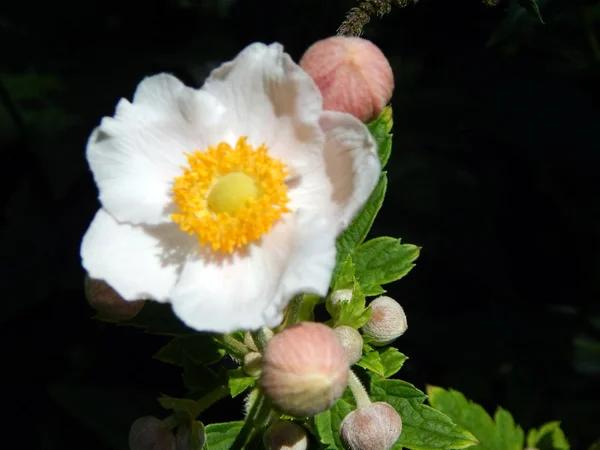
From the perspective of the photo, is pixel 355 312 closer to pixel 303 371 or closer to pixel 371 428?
pixel 371 428

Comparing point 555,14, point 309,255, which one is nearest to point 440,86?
point 555,14

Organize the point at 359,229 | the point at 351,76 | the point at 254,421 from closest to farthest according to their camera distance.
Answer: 1. the point at 351,76
2. the point at 254,421
3. the point at 359,229

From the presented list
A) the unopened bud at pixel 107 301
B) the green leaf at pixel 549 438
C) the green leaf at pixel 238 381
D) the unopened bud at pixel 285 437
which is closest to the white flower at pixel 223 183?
the unopened bud at pixel 107 301

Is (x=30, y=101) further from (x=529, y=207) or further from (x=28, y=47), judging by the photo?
(x=529, y=207)

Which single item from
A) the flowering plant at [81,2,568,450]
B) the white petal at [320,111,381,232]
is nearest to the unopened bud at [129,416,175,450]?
the flowering plant at [81,2,568,450]

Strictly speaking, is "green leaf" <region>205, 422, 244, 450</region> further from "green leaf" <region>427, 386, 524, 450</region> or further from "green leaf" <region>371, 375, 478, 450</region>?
"green leaf" <region>427, 386, 524, 450</region>

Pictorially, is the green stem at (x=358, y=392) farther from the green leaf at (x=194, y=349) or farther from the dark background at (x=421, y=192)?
the dark background at (x=421, y=192)

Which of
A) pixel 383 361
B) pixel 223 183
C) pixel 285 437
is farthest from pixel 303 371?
pixel 223 183
